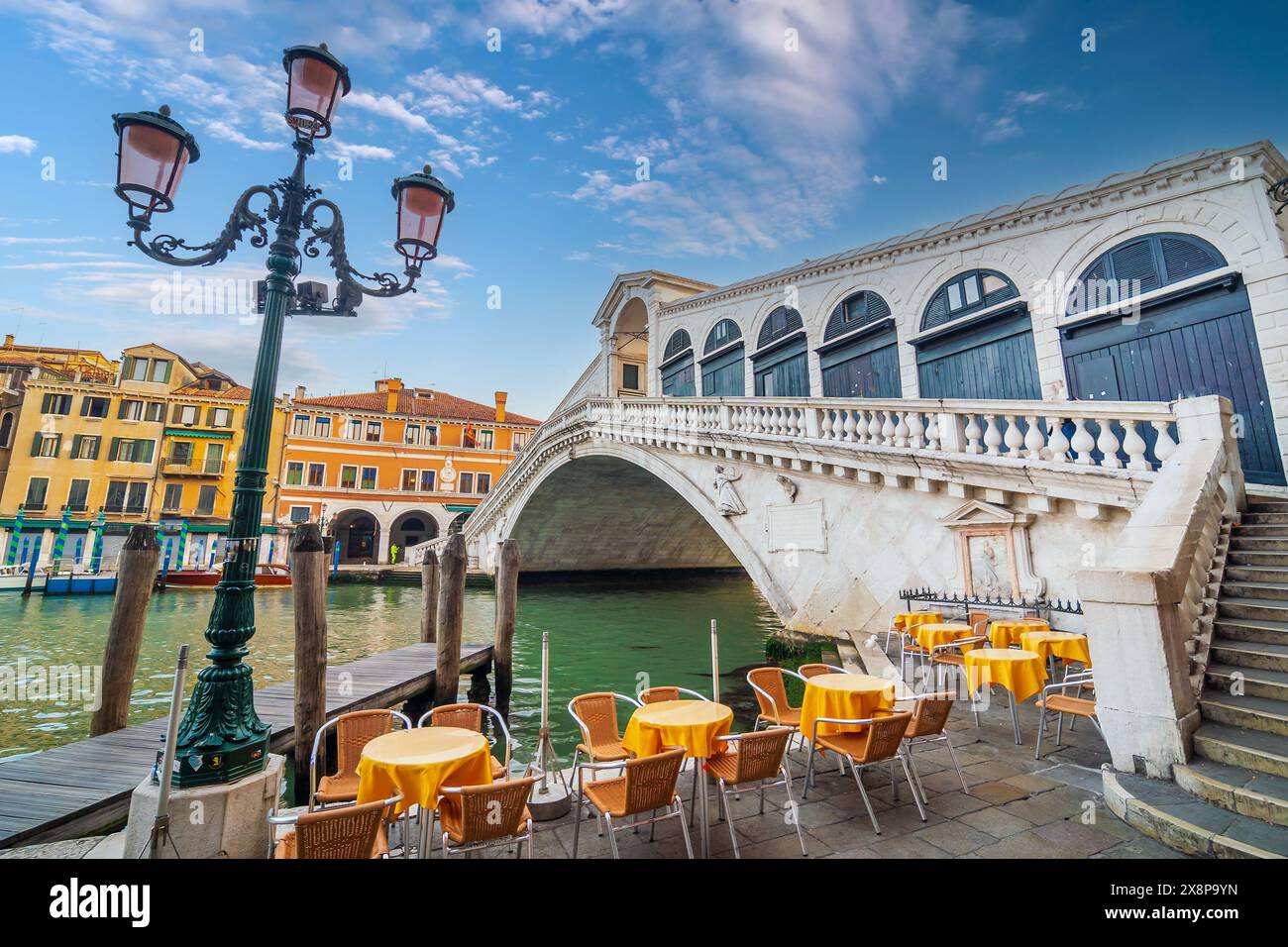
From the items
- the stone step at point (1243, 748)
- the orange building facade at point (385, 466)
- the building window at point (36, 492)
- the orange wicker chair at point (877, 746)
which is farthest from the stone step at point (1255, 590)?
the building window at point (36, 492)

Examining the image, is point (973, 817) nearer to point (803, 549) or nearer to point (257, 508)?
point (257, 508)

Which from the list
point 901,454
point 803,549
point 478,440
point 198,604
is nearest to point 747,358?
point 803,549

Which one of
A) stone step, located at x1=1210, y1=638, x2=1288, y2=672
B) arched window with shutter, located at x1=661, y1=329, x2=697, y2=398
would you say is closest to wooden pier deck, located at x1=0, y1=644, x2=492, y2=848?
stone step, located at x1=1210, y1=638, x2=1288, y2=672

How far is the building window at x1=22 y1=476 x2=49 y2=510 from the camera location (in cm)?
2609

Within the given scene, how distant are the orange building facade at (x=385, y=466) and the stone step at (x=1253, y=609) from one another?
30365mm

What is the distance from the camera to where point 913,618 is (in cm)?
743

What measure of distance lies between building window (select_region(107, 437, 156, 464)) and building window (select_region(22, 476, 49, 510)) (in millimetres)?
2615

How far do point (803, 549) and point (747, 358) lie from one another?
764cm

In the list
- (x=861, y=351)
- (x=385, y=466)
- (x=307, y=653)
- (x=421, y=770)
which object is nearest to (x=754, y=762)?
(x=421, y=770)

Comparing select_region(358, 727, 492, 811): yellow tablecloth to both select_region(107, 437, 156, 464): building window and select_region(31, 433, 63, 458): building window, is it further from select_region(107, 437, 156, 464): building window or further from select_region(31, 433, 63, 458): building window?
select_region(31, 433, 63, 458): building window

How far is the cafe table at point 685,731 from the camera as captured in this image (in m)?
3.40

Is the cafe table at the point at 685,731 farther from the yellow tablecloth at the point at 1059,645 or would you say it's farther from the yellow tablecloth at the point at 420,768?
the yellow tablecloth at the point at 1059,645

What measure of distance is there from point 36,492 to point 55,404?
422 centimetres
